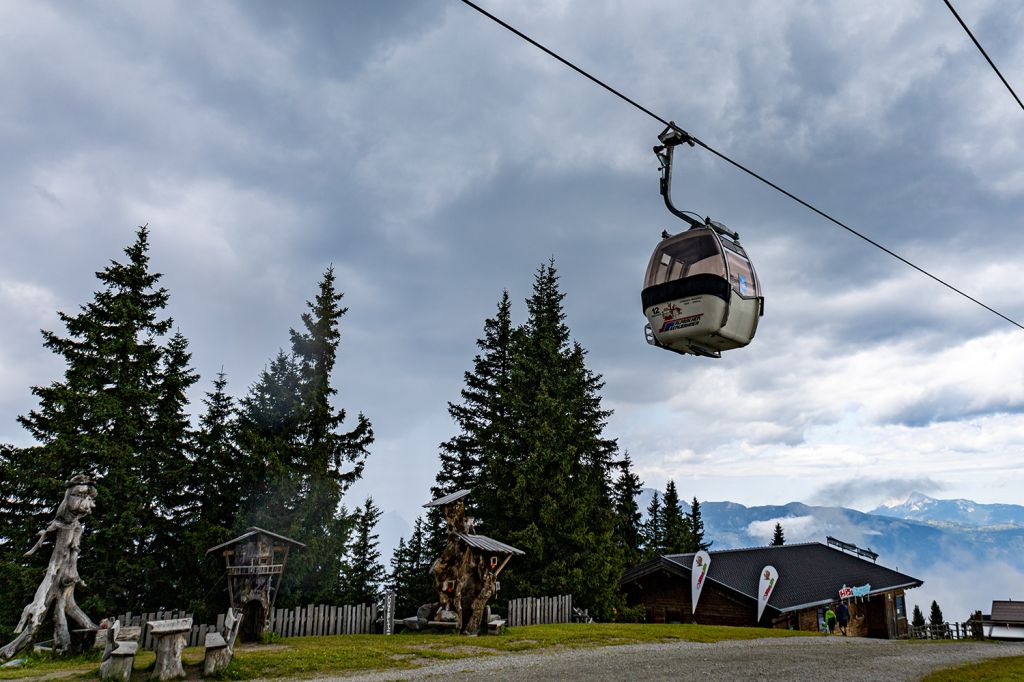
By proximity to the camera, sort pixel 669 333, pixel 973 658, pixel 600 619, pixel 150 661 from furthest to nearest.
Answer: pixel 600 619 < pixel 973 658 < pixel 150 661 < pixel 669 333

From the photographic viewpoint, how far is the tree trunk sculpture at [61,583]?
15312 mm

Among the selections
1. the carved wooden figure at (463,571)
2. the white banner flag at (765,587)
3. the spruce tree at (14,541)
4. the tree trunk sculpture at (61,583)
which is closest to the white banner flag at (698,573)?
the white banner flag at (765,587)

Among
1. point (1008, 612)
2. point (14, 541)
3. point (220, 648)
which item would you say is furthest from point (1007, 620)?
point (14, 541)

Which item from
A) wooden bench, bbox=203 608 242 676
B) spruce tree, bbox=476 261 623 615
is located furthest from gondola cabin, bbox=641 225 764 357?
spruce tree, bbox=476 261 623 615

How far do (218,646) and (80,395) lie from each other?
17.0 meters

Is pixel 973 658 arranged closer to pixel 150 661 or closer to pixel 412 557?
pixel 150 661

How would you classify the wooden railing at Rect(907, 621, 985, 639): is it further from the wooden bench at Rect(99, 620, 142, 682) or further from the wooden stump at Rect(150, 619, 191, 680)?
the wooden bench at Rect(99, 620, 142, 682)

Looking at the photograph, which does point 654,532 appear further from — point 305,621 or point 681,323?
point 681,323

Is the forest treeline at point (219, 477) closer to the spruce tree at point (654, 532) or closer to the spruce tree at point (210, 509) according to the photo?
the spruce tree at point (210, 509)

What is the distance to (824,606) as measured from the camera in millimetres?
33625

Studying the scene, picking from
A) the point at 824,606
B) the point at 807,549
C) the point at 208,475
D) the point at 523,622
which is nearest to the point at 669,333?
the point at 523,622

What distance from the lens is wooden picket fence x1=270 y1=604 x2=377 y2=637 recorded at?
20.4 meters

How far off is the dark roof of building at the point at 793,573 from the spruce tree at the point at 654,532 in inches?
398

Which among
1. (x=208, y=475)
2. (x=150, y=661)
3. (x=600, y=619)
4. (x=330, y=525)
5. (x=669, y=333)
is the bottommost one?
(x=600, y=619)
